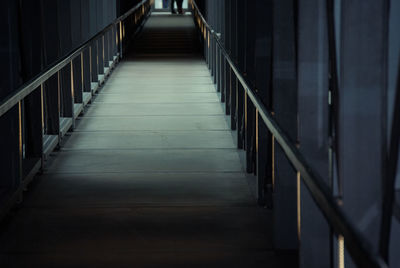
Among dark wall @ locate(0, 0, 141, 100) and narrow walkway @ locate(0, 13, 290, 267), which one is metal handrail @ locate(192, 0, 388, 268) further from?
dark wall @ locate(0, 0, 141, 100)

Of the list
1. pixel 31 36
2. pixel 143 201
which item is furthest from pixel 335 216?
pixel 31 36

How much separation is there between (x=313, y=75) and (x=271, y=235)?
4.29ft

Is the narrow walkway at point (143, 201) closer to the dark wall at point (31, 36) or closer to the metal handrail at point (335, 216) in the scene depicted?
the dark wall at point (31, 36)

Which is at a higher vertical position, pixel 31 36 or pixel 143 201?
pixel 31 36

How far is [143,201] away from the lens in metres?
5.57

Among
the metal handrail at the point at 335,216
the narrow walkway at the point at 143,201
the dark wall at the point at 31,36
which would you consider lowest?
the narrow walkway at the point at 143,201

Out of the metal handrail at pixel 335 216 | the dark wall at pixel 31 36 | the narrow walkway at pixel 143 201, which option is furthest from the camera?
the dark wall at pixel 31 36

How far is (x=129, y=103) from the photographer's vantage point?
1049cm

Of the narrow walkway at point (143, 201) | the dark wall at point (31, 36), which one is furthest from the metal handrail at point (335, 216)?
Answer: the dark wall at point (31, 36)

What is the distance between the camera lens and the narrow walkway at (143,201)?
4.38 metres

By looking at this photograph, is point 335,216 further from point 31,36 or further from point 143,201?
point 31,36

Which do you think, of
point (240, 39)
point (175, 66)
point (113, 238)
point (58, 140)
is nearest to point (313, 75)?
point (113, 238)

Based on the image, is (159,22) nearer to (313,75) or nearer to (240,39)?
(240,39)

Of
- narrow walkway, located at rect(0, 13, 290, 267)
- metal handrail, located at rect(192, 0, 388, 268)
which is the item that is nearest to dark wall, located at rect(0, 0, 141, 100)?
narrow walkway, located at rect(0, 13, 290, 267)
